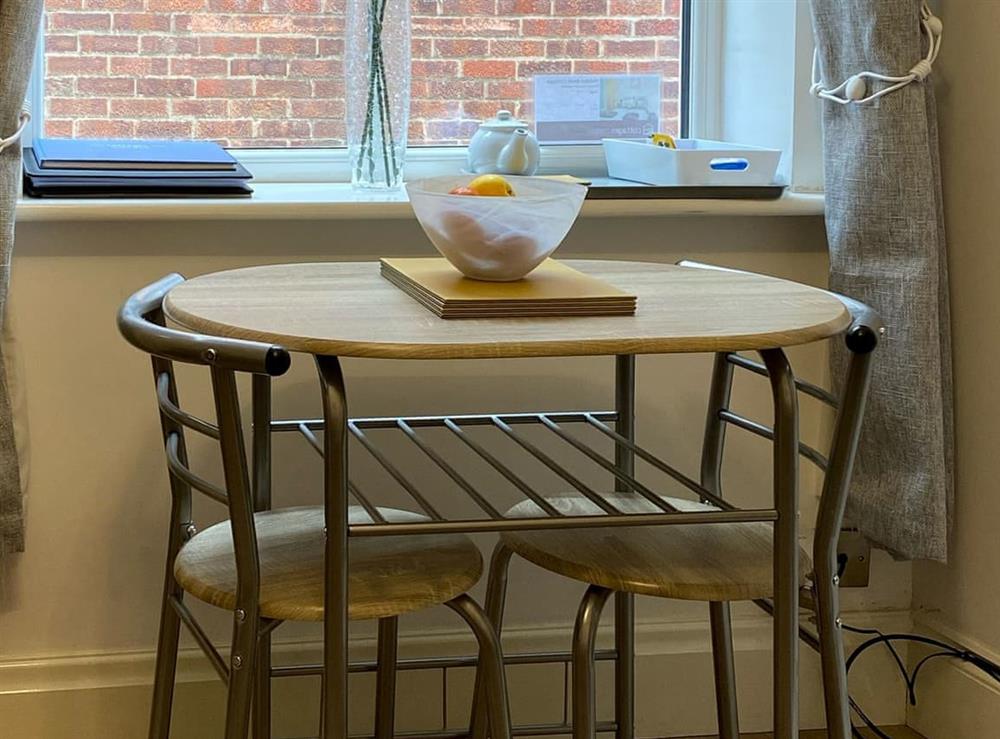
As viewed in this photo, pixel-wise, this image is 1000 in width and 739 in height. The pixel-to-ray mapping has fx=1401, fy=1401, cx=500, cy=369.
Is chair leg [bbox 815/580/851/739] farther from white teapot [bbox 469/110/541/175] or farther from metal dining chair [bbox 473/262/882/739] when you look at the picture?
white teapot [bbox 469/110/541/175]

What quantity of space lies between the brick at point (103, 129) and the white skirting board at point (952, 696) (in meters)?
1.46

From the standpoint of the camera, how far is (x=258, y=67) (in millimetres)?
2205

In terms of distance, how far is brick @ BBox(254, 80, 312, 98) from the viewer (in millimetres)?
2209

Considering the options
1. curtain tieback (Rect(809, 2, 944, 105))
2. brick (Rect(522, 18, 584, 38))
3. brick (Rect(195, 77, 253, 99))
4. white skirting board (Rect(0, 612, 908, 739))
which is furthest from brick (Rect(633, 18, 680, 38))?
white skirting board (Rect(0, 612, 908, 739))

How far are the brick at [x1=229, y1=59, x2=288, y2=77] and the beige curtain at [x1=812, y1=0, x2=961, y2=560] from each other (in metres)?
0.83

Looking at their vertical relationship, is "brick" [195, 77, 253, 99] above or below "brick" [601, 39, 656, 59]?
below

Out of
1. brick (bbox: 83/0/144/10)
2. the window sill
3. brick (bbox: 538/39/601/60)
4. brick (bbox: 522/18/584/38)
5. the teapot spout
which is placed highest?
brick (bbox: 83/0/144/10)

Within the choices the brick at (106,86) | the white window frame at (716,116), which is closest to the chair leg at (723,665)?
the white window frame at (716,116)

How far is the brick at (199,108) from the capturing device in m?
2.19

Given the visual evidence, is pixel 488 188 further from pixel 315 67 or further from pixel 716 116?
pixel 716 116

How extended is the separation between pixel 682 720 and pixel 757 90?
1.00 metres

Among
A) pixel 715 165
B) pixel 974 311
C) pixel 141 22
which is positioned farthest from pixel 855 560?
pixel 141 22

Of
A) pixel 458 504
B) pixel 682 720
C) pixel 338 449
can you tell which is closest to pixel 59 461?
pixel 458 504

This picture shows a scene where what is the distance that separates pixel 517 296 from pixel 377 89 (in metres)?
0.78
